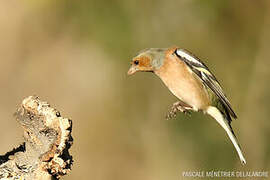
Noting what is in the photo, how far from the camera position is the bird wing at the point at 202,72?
571cm

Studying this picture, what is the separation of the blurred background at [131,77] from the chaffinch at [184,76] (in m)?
2.22

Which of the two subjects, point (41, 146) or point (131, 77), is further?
point (131, 77)

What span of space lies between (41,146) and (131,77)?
5535 millimetres

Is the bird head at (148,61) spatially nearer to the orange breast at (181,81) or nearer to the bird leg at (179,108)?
the orange breast at (181,81)

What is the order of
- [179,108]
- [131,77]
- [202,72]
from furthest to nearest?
[131,77] < [202,72] < [179,108]

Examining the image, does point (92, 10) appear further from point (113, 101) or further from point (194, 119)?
point (194, 119)

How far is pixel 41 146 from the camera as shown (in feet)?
10.9

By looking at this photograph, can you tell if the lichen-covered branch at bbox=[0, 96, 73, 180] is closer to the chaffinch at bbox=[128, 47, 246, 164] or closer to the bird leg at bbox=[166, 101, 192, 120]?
the bird leg at bbox=[166, 101, 192, 120]

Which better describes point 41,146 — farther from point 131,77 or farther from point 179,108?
point 131,77

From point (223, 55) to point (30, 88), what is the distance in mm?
2999

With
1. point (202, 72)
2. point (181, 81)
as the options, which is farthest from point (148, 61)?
point (202, 72)

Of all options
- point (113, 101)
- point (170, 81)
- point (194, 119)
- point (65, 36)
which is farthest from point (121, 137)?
point (170, 81)

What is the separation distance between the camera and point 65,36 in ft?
28.2

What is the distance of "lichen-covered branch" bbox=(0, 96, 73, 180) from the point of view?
10.5 feet
